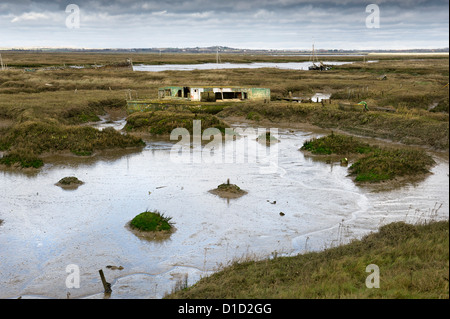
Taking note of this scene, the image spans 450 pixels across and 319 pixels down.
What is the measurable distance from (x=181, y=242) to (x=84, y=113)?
2773 cm

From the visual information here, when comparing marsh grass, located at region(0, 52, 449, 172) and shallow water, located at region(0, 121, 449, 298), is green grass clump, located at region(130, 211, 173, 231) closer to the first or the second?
shallow water, located at region(0, 121, 449, 298)

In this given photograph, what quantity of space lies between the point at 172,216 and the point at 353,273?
878 centimetres

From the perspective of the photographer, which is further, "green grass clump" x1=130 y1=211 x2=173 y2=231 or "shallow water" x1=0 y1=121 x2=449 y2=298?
"green grass clump" x1=130 y1=211 x2=173 y2=231

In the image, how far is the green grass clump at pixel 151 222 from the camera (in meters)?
15.2

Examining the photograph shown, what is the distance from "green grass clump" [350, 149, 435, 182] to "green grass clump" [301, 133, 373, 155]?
127 inches

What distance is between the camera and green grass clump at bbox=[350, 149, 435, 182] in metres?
21.0

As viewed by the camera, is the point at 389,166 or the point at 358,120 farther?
the point at 358,120

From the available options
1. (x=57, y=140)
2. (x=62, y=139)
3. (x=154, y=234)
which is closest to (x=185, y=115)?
(x=62, y=139)

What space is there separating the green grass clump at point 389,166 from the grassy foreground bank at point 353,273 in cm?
914

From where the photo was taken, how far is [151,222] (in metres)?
15.3

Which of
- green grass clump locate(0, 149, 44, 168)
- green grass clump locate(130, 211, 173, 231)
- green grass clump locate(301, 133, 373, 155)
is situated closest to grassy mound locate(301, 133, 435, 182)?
green grass clump locate(301, 133, 373, 155)

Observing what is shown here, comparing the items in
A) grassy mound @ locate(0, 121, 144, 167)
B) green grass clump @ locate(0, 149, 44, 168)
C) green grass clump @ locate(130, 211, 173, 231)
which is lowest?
green grass clump @ locate(130, 211, 173, 231)

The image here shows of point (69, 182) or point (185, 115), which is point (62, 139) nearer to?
point (69, 182)
